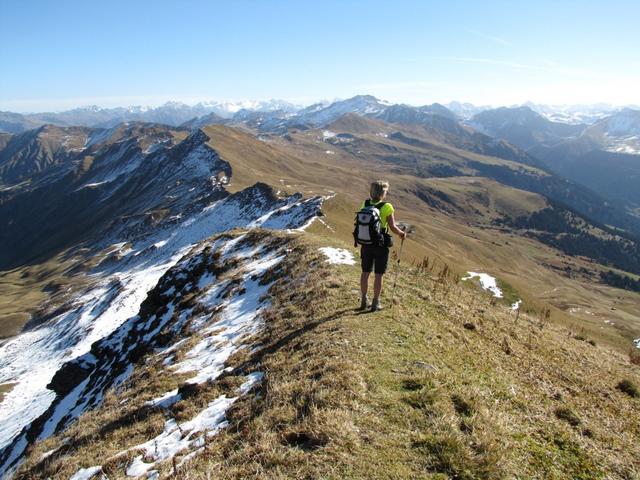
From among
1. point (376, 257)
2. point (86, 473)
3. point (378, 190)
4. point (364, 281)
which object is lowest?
point (86, 473)

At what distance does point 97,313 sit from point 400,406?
93.3 m

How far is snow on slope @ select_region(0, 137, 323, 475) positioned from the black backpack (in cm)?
2051

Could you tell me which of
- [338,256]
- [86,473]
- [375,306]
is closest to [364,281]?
[375,306]

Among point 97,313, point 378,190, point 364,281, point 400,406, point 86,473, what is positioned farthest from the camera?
point 97,313

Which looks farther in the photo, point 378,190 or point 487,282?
point 487,282

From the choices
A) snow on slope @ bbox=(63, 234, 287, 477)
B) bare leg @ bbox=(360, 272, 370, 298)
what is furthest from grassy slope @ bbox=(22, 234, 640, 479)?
bare leg @ bbox=(360, 272, 370, 298)

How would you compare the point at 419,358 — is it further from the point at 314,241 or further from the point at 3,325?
the point at 3,325

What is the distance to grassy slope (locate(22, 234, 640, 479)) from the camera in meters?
7.78

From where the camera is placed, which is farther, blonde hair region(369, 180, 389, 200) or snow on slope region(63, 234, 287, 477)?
blonde hair region(369, 180, 389, 200)

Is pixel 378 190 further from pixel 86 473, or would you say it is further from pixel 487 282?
pixel 487 282

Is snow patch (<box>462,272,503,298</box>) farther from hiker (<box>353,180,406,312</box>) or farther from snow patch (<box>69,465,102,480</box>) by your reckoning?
snow patch (<box>69,465,102,480</box>)

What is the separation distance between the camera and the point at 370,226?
14.3 m

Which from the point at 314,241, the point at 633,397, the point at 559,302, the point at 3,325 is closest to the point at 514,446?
the point at 633,397

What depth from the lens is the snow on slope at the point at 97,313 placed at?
37.9 meters
